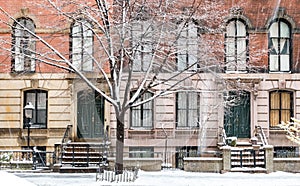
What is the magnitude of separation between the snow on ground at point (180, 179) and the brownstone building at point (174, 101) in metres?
3.86

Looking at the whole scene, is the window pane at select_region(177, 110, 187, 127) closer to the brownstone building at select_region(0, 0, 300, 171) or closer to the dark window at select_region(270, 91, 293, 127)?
the brownstone building at select_region(0, 0, 300, 171)

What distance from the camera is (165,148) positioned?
2878cm

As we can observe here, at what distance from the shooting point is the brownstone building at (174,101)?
28.7 m

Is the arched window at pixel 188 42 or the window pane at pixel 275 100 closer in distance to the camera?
the arched window at pixel 188 42

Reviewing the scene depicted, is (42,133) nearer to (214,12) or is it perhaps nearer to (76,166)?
(76,166)

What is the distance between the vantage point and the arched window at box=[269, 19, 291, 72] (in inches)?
1179

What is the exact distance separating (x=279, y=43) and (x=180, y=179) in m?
11.3

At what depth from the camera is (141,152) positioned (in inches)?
1057

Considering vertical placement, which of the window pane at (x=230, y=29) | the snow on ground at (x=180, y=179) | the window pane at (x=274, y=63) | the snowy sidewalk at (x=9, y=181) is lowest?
the snow on ground at (x=180, y=179)

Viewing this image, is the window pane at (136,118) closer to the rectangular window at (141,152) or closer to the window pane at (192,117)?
the rectangular window at (141,152)

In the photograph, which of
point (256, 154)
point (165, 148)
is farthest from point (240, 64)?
point (165, 148)

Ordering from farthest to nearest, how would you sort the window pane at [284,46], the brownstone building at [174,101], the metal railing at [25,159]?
the window pane at [284,46] → the brownstone building at [174,101] → the metal railing at [25,159]

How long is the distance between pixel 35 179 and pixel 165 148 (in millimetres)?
8693

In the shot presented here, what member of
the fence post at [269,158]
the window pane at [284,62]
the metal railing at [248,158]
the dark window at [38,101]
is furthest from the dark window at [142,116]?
the window pane at [284,62]
